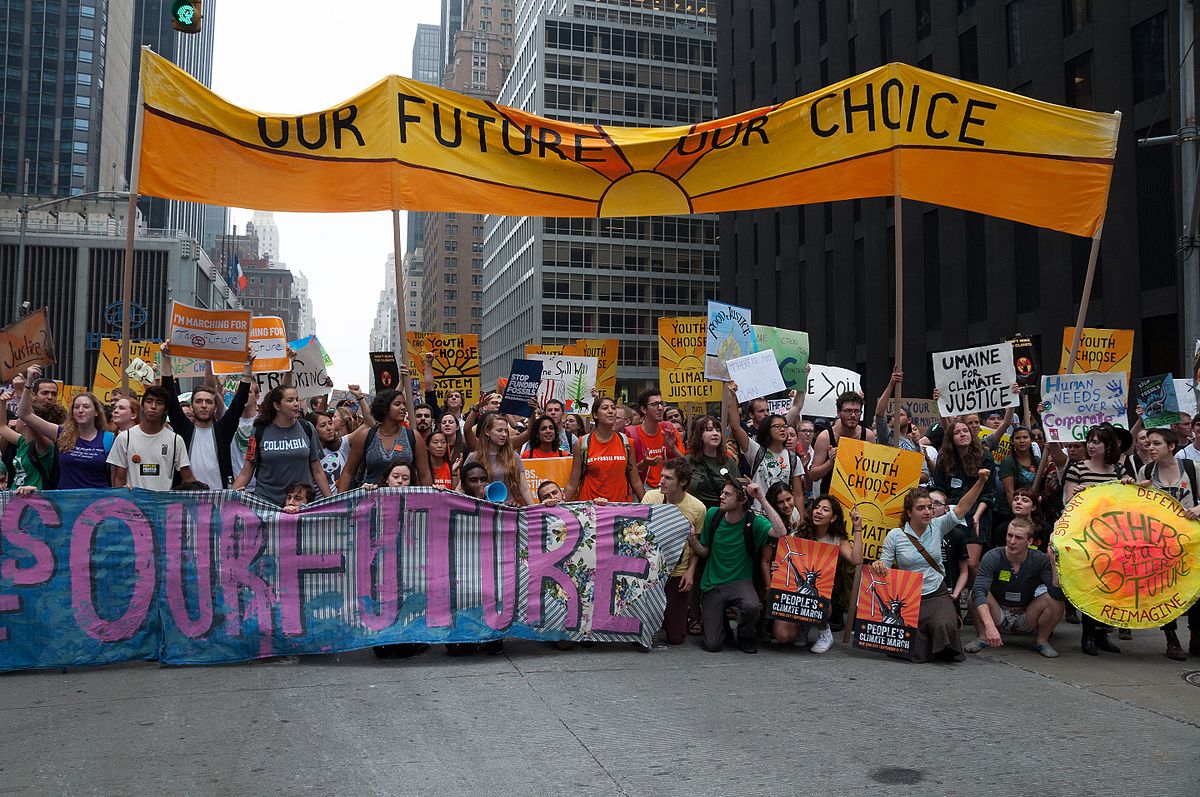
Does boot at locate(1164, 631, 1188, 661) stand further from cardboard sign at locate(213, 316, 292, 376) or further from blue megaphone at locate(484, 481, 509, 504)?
cardboard sign at locate(213, 316, 292, 376)

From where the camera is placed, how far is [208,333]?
8.88 m

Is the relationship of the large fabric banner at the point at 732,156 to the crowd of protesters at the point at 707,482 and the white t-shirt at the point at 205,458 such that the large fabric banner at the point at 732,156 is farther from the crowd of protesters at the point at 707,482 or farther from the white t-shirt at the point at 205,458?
the white t-shirt at the point at 205,458

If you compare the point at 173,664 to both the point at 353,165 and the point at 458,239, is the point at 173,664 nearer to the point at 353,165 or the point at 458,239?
the point at 353,165

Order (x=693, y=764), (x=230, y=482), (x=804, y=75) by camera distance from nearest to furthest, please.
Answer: (x=693, y=764), (x=230, y=482), (x=804, y=75)

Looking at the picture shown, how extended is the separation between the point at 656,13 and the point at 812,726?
90.4 m

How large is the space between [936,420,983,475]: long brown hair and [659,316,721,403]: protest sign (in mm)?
5420

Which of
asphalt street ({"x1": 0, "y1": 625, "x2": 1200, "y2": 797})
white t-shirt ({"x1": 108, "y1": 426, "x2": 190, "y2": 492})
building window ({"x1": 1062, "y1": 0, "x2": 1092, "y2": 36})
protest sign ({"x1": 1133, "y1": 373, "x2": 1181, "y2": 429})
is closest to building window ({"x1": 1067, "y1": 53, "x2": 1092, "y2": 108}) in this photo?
building window ({"x1": 1062, "y1": 0, "x2": 1092, "y2": 36})

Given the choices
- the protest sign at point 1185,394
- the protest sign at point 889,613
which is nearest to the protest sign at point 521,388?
the protest sign at point 889,613

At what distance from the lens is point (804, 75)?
43.1m

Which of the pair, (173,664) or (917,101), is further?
(917,101)

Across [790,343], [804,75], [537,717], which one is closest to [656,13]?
[804,75]

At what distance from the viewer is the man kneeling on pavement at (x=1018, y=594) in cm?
820

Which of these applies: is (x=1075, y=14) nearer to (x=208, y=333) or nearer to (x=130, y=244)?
(x=208, y=333)

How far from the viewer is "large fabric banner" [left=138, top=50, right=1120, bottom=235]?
884 cm
